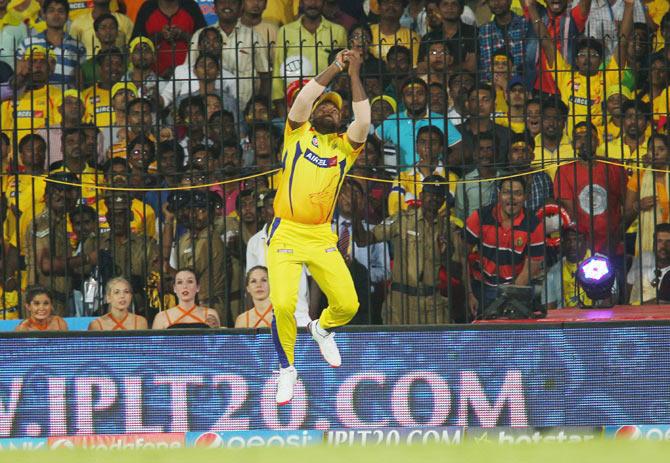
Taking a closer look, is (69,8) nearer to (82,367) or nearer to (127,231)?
(127,231)

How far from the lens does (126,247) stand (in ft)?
44.1

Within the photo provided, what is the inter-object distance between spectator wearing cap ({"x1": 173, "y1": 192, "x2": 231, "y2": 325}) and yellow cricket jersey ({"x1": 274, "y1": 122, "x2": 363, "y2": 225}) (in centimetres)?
253

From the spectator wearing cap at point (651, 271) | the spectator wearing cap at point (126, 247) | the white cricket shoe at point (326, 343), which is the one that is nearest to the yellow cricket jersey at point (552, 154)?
the spectator wearing cap at point (651, 271)

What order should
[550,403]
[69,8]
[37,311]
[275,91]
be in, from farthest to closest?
[69,8] → [275,91] → [37,311] → [550,403]

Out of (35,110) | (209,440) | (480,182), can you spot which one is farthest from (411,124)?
(35,110)

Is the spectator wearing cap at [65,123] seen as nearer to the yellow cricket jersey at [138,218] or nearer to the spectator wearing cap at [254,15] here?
the yellow cricket jersey at [138,218]

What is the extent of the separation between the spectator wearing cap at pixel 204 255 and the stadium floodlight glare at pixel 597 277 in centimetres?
330

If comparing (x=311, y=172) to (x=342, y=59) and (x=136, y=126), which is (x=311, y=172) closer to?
(x=342, y=59)

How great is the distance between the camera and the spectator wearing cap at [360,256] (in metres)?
13.4

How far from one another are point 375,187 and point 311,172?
2874 millimetres

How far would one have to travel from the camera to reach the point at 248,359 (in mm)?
12188

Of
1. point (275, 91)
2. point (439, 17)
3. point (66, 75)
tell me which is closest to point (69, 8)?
point (66, 75)

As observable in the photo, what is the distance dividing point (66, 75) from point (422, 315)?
4.46m

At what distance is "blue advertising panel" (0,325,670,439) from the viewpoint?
12.0 meters
